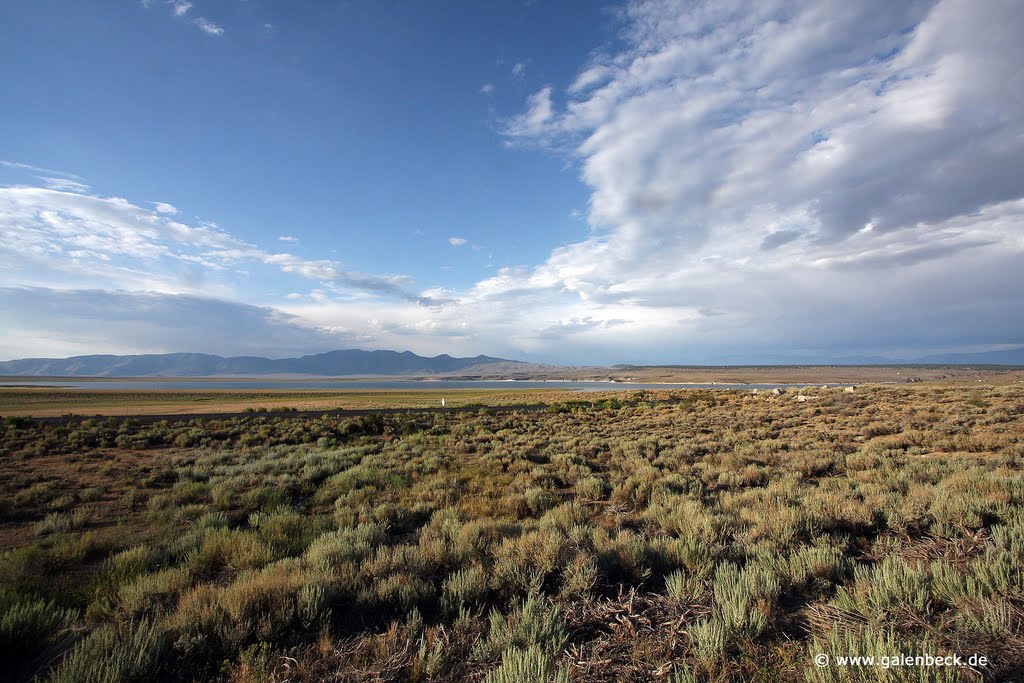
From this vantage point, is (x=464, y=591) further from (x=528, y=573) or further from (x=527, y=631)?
(x=527, y=631)

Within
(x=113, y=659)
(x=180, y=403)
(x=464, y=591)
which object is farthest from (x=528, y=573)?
(x=180, y=403)

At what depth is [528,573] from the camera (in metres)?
5.12

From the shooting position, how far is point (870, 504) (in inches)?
277

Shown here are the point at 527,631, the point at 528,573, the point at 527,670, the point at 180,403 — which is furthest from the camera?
the point at 180,403

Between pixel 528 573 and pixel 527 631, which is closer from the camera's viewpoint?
pixel 527 631

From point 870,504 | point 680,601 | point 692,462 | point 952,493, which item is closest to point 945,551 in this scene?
point 870,504

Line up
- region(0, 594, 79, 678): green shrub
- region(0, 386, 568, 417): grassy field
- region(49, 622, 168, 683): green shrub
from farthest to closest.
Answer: region(0, 386, 568, 417): grassy field, region(0, 594, 79, 678): green shrub, region(49, 622, 168, 683): green shrub

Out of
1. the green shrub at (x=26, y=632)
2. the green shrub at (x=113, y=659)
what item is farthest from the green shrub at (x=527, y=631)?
the green shrub at (x=26, y=632)

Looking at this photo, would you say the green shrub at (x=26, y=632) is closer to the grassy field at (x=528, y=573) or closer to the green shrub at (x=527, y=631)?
the grassy field at (x=528, y=573)

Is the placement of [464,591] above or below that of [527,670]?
below

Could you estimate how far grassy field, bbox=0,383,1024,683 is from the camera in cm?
348

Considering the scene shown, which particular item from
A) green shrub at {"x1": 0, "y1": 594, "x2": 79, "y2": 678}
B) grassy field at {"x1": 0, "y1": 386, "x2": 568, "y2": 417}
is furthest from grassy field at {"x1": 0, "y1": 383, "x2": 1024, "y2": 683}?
grassy field at {"x1": 0, "y1": 386, "x2": 568, "y2": 417}

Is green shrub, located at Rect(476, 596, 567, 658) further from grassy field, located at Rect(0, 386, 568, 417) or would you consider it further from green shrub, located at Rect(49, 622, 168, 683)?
grassy field, located at Rect(0, 386, 568, 417)

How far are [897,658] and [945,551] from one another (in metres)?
3.54
